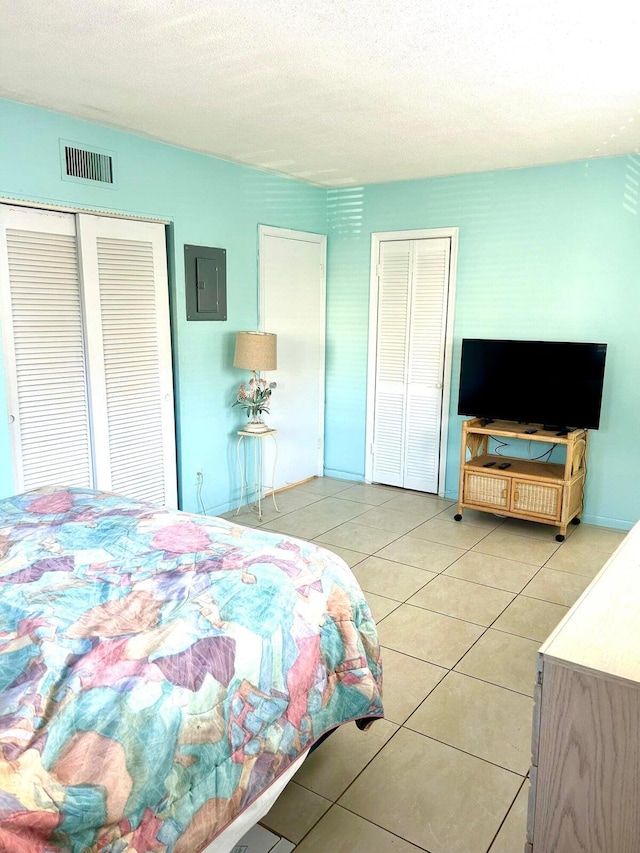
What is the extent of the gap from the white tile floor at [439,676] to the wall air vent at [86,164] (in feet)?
7.76

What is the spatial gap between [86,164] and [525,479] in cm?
326

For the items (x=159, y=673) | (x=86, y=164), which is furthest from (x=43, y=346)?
(x=159, y=673)

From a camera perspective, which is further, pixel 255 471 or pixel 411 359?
pixel 411 359

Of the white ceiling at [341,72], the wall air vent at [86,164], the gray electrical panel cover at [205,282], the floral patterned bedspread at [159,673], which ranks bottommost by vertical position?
the floral patterned bedspread at [159,673]

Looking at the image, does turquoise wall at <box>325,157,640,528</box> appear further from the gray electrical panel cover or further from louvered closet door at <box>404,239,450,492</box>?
the gray electrical panel cover

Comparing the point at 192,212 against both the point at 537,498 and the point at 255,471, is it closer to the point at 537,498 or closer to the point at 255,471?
the point at 255,471

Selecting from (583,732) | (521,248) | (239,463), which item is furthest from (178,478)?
(583,732)

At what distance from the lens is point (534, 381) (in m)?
4.25

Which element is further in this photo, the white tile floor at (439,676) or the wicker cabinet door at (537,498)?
the wicker cabinet door at (537,498)

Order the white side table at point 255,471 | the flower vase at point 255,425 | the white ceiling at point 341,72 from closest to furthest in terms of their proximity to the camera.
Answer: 1. the white ceiling at point 341,72
2. the flower vase at point 255,425
3. the white side table at point 255,471

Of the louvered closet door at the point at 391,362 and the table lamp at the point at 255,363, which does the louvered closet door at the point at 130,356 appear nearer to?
the table lamp at the point at 255,363

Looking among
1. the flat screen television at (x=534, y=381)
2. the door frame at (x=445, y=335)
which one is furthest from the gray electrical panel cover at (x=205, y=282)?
the flat screen television at (x=534, y=381)

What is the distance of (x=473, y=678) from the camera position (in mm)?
2625

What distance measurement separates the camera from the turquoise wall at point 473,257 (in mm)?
4000
